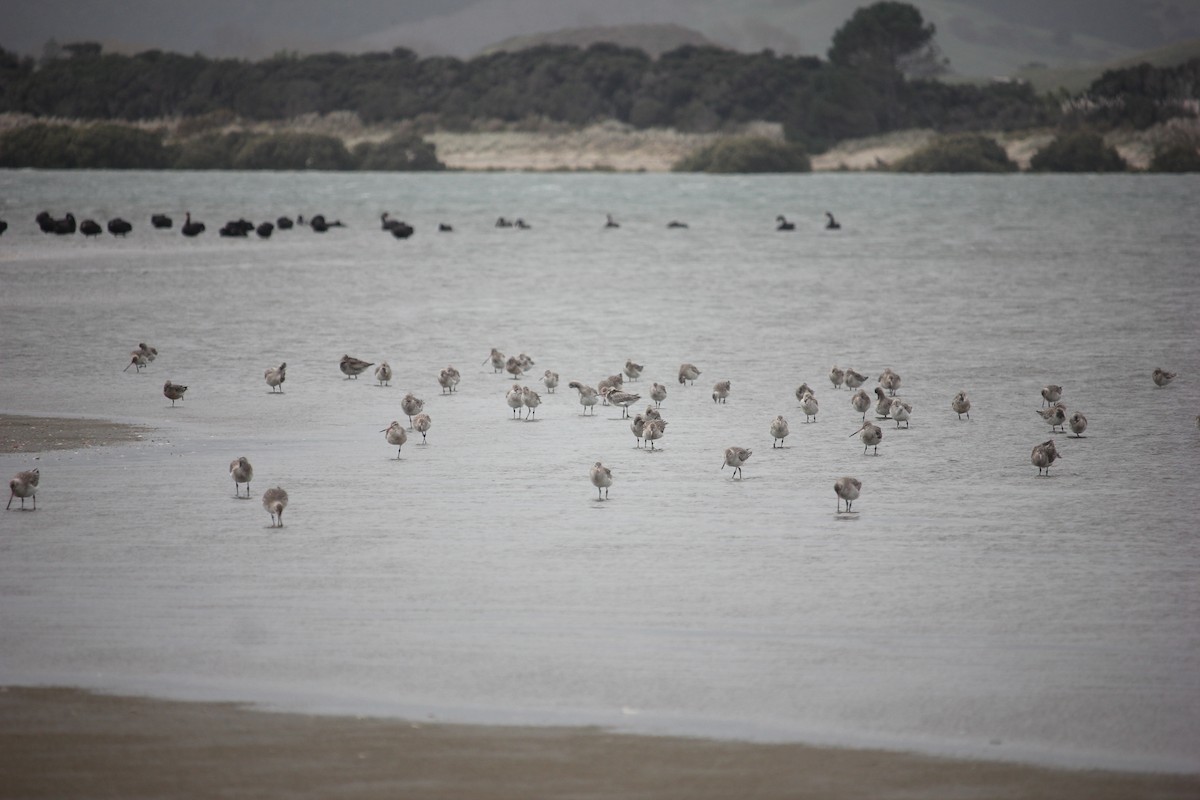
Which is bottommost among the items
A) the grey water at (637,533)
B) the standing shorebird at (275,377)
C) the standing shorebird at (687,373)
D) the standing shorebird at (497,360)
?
the grey water at (637,533)

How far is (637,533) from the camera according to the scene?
11.3m

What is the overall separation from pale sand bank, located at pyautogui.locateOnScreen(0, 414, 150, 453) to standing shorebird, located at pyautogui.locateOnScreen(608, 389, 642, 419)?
5317 millimetres

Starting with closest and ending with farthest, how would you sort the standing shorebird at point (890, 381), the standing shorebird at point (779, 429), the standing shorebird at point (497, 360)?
1. the standing shorebird at point (779, 429)
2. the standing shorebird at point (890, 381)
3. the standing shorebird at point (497, 360)

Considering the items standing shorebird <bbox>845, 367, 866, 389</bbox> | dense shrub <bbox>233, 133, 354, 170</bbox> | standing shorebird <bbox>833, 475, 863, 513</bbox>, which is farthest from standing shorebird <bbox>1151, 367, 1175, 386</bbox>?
dense shrub <bbox>233, 133, 354, 170</bbox>

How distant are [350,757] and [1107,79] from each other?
602 feet

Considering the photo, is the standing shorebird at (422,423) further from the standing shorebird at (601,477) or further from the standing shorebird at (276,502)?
the standing shorebird at (276,502)

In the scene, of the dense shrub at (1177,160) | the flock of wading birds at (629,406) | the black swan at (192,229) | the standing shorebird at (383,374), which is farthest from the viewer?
the dense shrub at (1177,160)

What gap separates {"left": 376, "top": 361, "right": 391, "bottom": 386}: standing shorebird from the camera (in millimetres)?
19188

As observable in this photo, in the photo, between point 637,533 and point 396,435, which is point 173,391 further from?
point 637,533

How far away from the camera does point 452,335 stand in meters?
25.0

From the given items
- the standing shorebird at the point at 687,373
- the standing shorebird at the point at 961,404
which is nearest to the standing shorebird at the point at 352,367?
the standing shorebird at the point at 687,373

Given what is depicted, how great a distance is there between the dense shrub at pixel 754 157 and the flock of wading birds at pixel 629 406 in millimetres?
159081

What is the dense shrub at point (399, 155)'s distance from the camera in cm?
19362

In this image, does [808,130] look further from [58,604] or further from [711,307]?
[58,604]
